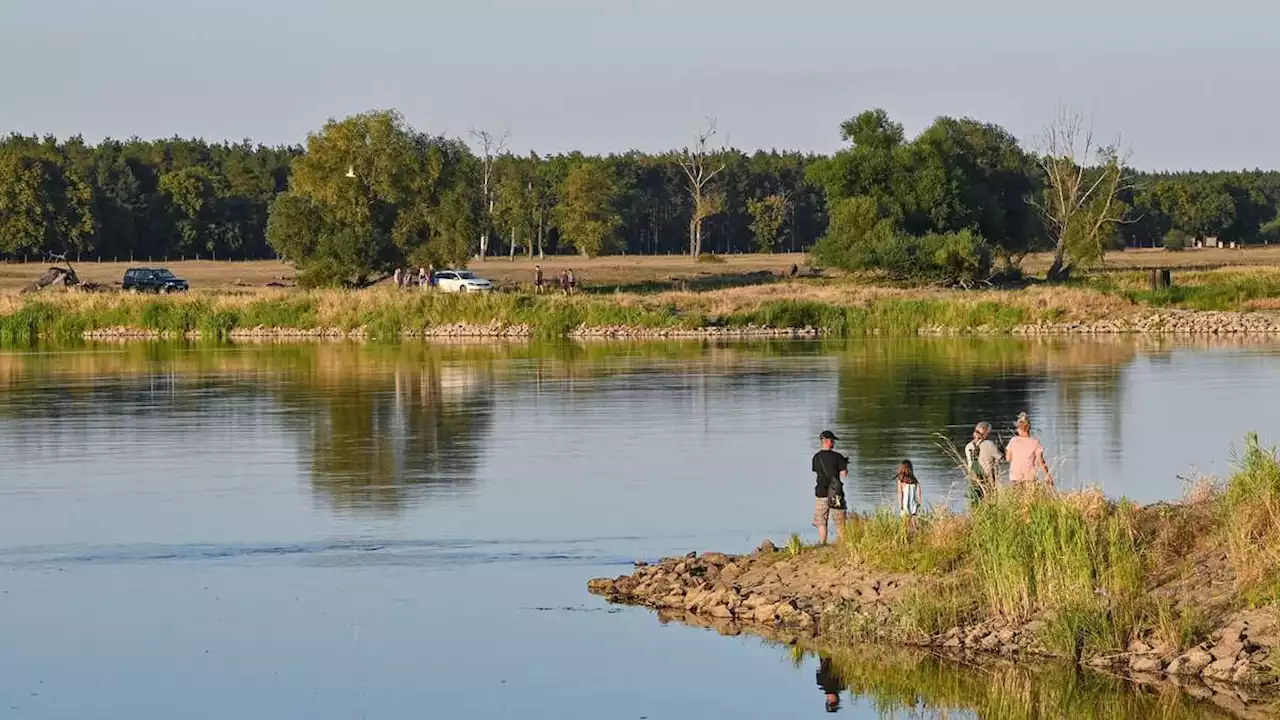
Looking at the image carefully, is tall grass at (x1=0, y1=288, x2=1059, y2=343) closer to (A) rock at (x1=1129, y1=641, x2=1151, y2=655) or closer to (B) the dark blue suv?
(B) the dark blue suv

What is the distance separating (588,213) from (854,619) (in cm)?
12550

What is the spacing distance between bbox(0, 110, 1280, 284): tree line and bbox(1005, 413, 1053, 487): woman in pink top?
6925 cm

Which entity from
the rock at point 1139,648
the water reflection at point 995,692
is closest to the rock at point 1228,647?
the water reflection at point 995,692

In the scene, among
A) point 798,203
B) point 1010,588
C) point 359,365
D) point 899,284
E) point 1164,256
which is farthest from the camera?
point 798,203

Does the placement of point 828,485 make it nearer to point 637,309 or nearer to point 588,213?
point 637,309

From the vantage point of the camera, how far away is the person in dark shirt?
17844 mm

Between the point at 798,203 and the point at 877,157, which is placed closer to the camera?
the point at 877,157

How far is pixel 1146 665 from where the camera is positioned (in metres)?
17.6

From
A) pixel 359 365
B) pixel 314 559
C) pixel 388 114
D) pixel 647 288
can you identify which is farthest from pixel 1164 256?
pixel 314 559

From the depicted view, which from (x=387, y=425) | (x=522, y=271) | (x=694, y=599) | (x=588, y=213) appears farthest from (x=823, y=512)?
(x=588, y=213)

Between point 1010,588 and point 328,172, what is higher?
point 328,172

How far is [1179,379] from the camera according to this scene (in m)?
50.5

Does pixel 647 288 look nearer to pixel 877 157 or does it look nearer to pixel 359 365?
pixel 877 157

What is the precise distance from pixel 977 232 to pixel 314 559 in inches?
3015
